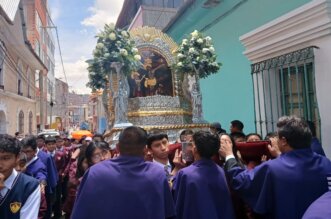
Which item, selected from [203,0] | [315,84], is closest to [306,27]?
[315,84]

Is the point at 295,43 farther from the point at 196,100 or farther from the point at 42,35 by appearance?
the point at 42,35

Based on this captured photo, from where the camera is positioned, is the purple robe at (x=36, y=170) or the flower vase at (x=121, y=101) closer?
the purple robe at (x=36, y=170)

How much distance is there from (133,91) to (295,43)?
3480mm

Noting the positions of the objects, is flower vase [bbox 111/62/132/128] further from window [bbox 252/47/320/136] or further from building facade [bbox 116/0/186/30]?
building facade [bbox 116/0/186/30]

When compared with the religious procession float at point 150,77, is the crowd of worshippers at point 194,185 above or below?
below

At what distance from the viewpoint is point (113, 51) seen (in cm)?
628

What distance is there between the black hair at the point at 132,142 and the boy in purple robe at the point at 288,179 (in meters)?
0.74

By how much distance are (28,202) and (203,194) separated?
1244mm

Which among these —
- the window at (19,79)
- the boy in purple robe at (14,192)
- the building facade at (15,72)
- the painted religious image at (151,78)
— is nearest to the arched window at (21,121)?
the building facade at (15,72)

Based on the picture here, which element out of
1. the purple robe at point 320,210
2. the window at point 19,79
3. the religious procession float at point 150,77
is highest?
the window at point 19,79

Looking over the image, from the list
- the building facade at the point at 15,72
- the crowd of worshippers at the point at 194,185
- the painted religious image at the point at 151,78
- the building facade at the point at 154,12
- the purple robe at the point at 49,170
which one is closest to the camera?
the crowd of worshippers at the point at 194,185

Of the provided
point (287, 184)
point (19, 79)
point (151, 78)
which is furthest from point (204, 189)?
point (19, 79)

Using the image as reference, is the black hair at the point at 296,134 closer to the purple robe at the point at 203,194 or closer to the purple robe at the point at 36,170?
the purple robe at the point at 203,194

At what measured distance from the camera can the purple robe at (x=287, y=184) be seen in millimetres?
2393
